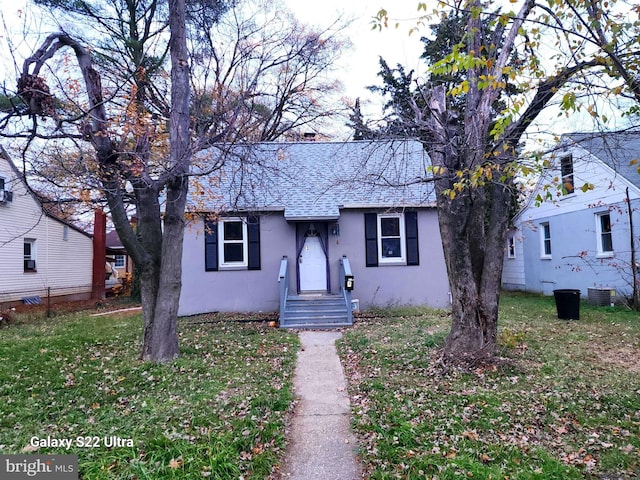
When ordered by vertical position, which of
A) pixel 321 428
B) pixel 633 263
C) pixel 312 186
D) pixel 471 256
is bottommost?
pixel 321 428

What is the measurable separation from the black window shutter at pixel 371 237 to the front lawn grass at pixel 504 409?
13.3ft

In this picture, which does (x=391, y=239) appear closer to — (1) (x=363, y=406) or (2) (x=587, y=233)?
(2) (x=587, y=233)

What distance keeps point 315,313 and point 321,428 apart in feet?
18.9

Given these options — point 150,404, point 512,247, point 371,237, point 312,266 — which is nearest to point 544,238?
point 512,247

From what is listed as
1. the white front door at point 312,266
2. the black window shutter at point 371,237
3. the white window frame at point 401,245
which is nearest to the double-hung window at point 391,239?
the white window frame at point 401,245

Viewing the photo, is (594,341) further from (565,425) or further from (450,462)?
(450,462)

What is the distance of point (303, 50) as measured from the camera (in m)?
14.4

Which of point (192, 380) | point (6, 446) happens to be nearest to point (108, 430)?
point (6, 446)

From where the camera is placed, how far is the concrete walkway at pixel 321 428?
10.7ft

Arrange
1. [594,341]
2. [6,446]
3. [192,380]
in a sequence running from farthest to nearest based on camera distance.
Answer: [594,341], [192,380], [6,446]

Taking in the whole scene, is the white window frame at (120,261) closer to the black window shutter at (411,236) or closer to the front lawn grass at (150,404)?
the front lawn grass at (150,404)

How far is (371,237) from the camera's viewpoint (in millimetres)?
11469

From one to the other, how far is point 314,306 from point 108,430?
21.7 feet

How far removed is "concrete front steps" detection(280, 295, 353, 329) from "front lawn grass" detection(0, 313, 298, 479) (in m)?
1.50
